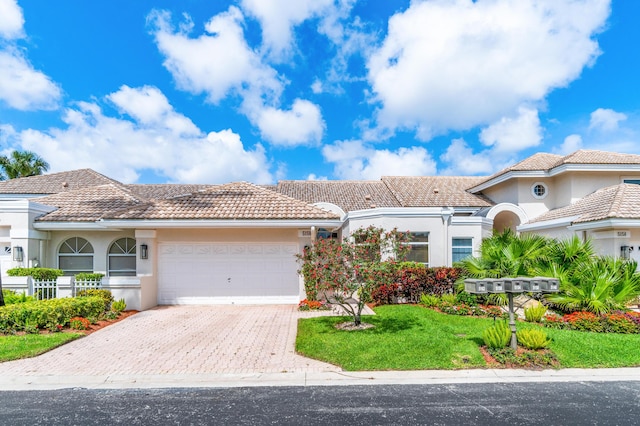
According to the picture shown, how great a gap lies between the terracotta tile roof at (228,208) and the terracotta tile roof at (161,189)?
1112 centimetres

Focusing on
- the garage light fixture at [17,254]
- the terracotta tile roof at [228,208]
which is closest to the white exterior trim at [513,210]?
the terracotta tile roof at [228,208]

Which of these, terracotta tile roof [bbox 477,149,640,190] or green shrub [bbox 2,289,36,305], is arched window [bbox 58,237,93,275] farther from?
terracotta tile roof [bbox 477,149,640,190]

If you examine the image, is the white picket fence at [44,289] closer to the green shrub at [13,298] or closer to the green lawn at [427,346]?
the green shrub at [13,298]

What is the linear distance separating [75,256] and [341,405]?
1515 cm

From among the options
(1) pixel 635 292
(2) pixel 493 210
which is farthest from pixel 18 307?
(2) pixel 493 210

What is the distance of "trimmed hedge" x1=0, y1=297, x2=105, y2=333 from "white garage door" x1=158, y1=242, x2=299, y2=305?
377cm

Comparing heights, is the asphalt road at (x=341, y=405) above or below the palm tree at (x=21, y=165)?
below

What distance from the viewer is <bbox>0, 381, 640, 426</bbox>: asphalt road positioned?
5.16m

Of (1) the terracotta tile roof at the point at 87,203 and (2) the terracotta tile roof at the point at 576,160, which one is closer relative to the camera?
(1) the terracotta tile roof at the point at 87,203

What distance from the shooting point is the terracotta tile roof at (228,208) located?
1393cm

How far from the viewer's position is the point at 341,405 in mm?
5625

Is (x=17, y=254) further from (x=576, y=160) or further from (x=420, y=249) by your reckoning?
(x=576, y=160)

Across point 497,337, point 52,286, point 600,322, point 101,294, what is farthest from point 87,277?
point 600,322

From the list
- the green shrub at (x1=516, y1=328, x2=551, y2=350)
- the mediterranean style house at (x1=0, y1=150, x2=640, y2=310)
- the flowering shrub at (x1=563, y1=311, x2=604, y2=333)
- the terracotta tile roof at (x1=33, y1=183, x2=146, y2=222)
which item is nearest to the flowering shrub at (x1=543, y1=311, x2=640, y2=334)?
the flowering shrub at (x1=563, y1=311, x2=604, y2=333)
